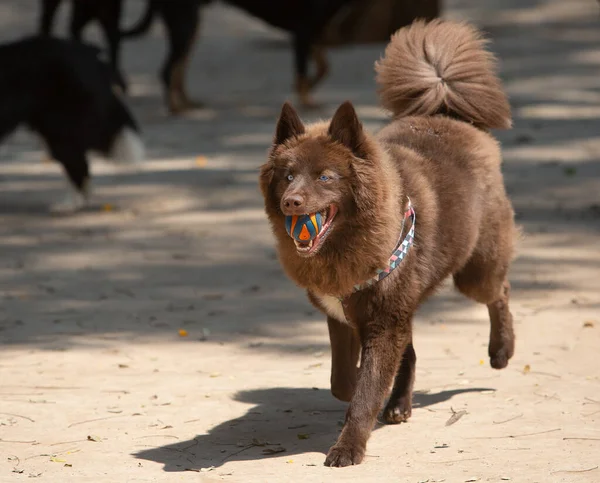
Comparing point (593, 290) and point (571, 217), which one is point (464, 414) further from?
point (571, 217)

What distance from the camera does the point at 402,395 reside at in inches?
198

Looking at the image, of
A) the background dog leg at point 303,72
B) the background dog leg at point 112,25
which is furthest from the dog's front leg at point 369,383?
the background dog leg at point 112,25

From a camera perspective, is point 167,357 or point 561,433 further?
point 167,357

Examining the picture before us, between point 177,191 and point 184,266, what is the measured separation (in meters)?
2.17

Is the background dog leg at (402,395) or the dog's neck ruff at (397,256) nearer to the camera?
the dog's neck ruff at (397,256)

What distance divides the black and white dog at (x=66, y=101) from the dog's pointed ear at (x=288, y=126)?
526 cm

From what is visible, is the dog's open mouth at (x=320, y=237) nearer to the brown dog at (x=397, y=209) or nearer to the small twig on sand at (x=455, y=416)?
the brown dog at (x=397, y=209)

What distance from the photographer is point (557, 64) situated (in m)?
14.8

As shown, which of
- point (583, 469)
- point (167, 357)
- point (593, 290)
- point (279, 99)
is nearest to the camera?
point (583, 469)

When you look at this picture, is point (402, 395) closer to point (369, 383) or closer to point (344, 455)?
point (369, 383)

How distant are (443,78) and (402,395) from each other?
1.67m

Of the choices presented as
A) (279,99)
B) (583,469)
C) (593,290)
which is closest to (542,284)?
(593,290)

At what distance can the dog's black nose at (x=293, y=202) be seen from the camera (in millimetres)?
4273

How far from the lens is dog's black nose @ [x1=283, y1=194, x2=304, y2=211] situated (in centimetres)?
427
